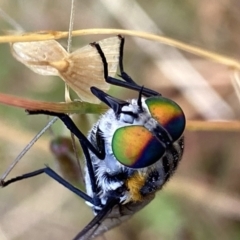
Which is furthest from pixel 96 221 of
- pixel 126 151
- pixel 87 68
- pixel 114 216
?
pixel 87 68

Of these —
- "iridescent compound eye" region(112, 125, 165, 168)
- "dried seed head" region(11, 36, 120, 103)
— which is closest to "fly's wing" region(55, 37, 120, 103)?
"dried seed head" region(11, 36, 120, 103)

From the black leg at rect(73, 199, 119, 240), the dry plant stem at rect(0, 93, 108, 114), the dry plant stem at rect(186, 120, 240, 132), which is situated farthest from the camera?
the dry plant stem at rect(186, 120, 240, 132)

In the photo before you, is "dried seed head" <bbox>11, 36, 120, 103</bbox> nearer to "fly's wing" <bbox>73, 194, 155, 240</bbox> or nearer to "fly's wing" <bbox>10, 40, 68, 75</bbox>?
"fly's wing" <bbox>10, 40, 68, 75</bbox>

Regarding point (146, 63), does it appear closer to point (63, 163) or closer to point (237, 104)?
point (237, 104)

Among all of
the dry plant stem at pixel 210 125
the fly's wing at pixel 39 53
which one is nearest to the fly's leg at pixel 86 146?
the fly's wing at pixel 39 53

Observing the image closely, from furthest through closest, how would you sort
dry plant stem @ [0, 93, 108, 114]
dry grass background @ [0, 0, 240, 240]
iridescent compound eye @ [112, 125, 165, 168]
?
dry grass background @ [0, 0, 240, 240] < iridescent compound eye @ [112, 125, 165, 168] < dry plant stem @ [0, 93, 108, 114]

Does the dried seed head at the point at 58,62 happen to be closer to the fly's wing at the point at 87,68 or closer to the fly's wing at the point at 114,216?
the fly's wing at the point at 87,68

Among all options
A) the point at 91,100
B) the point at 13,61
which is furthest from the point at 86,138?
the point at 13,61
